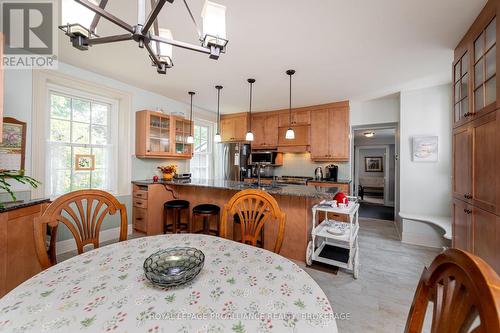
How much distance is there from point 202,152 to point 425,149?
4.38 meters

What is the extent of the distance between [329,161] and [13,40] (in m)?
4.99

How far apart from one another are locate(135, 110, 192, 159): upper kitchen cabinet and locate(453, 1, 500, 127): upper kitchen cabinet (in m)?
4.01

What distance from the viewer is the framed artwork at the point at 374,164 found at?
729cm

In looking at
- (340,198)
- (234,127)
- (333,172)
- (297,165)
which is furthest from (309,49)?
(234,127)

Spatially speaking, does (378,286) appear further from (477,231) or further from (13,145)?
(13,145)

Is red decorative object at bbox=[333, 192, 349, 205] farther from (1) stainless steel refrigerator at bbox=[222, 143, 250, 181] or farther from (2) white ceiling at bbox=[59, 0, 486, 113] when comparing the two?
(1) stainless steel refrigerator at bbox=[222, 143, 250, 181]

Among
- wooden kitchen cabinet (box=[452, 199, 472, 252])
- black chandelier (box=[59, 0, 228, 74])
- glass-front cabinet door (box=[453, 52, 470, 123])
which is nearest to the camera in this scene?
black chandelier (box=[59, 0, 228, 74])

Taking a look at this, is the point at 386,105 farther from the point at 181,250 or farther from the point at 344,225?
the point at 181,250

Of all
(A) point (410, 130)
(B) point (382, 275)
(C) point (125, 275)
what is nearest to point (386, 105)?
(A) point (410, 130)

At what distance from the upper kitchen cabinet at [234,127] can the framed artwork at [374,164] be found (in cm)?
519

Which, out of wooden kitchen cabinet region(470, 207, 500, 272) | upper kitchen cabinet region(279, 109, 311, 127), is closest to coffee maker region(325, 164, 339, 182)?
upper kitchen cabinet region(279, 109, 311, 127)

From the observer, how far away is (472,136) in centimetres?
182

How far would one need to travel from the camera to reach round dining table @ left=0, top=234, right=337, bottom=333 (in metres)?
0.60

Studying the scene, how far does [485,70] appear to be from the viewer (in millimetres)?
1650
